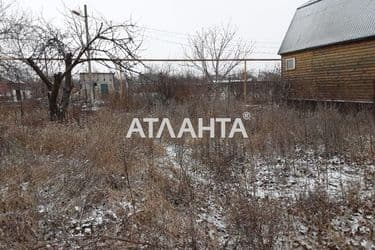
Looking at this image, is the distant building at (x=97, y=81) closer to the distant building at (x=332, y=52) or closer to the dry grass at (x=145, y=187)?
the dry grass at (x=145, y=187)

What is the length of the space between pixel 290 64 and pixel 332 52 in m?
2.47

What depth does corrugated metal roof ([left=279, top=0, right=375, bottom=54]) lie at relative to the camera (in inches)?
364

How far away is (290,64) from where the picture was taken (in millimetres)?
12766

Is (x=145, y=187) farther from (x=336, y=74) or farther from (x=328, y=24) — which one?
(x=328, y=24)

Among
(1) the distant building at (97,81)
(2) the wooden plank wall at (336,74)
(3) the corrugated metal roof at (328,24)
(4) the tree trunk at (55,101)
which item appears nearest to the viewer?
(4) the tree trunk at (55,101)

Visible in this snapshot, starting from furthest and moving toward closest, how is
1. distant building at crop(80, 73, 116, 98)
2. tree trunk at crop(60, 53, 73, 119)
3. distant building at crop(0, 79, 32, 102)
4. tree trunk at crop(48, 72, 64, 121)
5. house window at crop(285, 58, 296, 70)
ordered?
house window at crop(285, 58, 296, 70) → distant building at crop(80, 73, 116, 98) → distant building at crop(0, 79, 32, 102) → tree trunk at crop(60, 53, 73, 119) → tree trunk at crop(48, 72, 64, 121)

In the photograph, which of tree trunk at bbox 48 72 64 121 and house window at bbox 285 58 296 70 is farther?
house window at bbox 285 58 296 70

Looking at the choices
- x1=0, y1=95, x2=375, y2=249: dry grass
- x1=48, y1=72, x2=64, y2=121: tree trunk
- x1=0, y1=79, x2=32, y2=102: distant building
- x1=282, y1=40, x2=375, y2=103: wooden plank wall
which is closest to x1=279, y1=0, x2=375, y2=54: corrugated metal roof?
x1=282, y1=40, x2=375, y2=103: wooden plank wall

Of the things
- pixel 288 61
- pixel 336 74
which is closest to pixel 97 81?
pixel 288 61

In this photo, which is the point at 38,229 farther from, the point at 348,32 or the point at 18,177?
the point at 348,32

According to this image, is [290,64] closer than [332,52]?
No

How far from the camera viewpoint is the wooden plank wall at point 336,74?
30.0 ft

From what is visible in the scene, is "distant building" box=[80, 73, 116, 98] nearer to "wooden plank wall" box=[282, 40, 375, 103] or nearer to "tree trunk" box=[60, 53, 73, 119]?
"tree trunk" box=[60, 53, 73, 119]

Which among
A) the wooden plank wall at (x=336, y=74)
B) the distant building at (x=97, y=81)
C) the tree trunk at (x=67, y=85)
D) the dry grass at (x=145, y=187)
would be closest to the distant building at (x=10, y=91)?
the tree trunk at (x=67, y=85)
